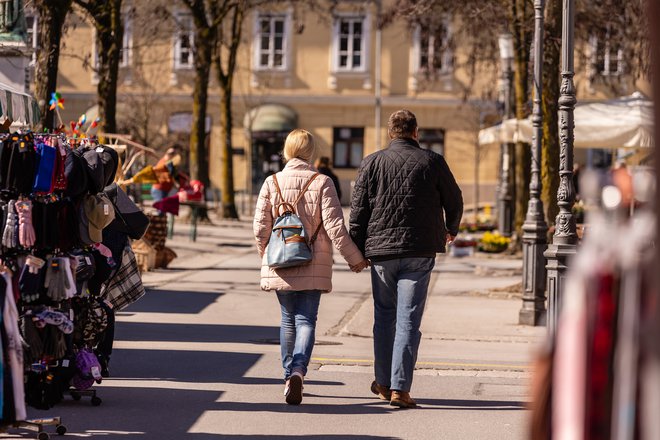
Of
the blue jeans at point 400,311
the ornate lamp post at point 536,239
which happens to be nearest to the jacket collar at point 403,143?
the blue jeans at point 400,311

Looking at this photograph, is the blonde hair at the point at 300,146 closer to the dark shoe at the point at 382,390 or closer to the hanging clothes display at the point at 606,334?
the dark shoe at the point at 382,390

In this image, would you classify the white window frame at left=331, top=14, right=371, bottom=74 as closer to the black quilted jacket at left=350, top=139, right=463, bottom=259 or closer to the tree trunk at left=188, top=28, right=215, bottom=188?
the tree trunk at left=188, top=28, right=215, bottom=188

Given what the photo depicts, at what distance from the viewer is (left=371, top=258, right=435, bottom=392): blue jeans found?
8703mm

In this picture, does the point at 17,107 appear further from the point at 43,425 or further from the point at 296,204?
the point at 43,425

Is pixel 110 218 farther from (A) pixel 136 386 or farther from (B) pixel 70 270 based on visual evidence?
(A) pixel 136 386

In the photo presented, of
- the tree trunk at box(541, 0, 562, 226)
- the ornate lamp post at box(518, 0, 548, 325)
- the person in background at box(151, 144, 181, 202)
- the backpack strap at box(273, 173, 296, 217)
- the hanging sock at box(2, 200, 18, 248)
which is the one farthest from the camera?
the person in background at box(151, 144, 181, 202)

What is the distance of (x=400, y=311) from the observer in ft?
28.7

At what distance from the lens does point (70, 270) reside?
8242 mm

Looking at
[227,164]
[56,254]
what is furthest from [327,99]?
[56,254]

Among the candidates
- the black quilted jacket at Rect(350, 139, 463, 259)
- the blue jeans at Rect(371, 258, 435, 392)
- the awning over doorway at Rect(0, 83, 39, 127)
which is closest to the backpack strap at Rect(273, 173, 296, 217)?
the black quilted jacket at Rect(350, 139, 463, 259)

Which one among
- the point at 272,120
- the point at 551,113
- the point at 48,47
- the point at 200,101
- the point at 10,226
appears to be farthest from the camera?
the point at 272,120

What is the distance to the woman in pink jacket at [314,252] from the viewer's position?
8.86 m

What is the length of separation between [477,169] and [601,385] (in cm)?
4466

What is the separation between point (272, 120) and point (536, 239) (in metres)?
36.4
